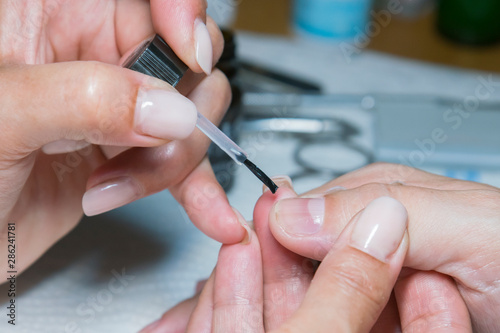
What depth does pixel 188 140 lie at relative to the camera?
55 centimetres

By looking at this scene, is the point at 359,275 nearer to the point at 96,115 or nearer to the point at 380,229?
the point at 380,229

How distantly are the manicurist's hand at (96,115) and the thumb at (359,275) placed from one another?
0.13m

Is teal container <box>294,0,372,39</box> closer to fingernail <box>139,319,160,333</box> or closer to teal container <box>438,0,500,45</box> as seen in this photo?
teal container <box>438,0,500,45</box>

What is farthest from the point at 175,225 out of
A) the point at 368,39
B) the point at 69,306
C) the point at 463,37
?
the point at 463,37

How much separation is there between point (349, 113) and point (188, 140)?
0.40m

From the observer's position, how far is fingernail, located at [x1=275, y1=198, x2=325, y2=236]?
1.52ft

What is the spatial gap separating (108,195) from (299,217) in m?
0.17

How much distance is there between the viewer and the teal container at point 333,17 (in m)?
1.11

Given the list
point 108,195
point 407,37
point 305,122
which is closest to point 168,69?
point 108,195

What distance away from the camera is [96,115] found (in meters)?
0.39

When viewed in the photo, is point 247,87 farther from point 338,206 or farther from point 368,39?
point 338,206

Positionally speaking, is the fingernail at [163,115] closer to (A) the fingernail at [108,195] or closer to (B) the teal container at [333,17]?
(A) the fingernail at [108,195]

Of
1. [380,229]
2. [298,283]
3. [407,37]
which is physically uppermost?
[380,229]

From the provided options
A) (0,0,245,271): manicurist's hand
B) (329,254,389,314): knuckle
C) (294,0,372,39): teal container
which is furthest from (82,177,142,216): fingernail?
(294,0,372,39): teal container
